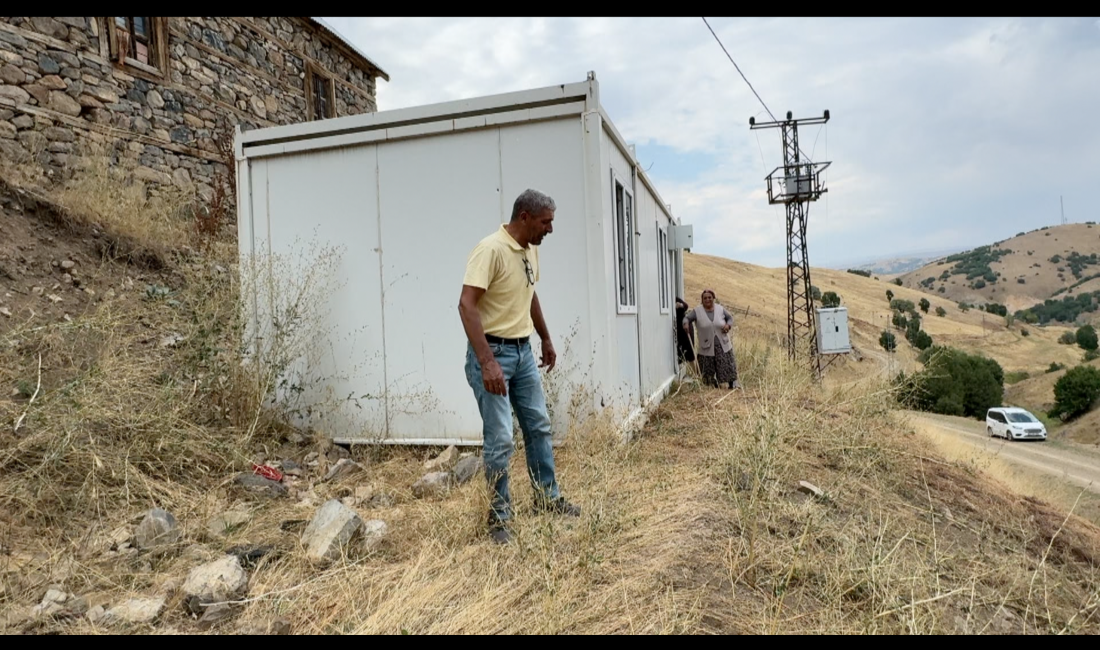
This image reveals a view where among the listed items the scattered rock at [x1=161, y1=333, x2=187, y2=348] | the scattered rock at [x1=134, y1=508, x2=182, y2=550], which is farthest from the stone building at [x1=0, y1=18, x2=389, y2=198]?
the scattered rock at [x1=134, y1=508, x2=182, y2=550]

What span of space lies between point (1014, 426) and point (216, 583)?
94.5ft

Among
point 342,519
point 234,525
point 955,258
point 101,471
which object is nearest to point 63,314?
point 101,471

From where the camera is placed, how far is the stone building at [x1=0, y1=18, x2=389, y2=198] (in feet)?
27.9

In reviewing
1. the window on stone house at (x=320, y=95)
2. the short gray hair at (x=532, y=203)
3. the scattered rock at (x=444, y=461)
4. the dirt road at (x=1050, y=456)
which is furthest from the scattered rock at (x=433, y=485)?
the dirt road at (x=1050, y=456)

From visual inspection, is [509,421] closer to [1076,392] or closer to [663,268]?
[663,268]

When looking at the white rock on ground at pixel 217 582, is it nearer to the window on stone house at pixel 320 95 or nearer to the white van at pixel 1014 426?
the window on stone house at pixel 320 95

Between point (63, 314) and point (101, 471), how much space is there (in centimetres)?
316

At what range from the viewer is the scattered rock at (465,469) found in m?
4.49

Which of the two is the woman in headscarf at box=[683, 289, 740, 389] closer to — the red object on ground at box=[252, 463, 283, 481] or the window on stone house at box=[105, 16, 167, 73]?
the red object on ground at box=[252, 463, 283, 481]

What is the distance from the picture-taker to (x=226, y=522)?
12.3 feet

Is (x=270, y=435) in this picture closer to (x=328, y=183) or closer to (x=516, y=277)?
(x=328, y=183)

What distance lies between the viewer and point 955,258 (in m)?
126

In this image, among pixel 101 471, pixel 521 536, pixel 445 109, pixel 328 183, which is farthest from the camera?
pixel 328 183
